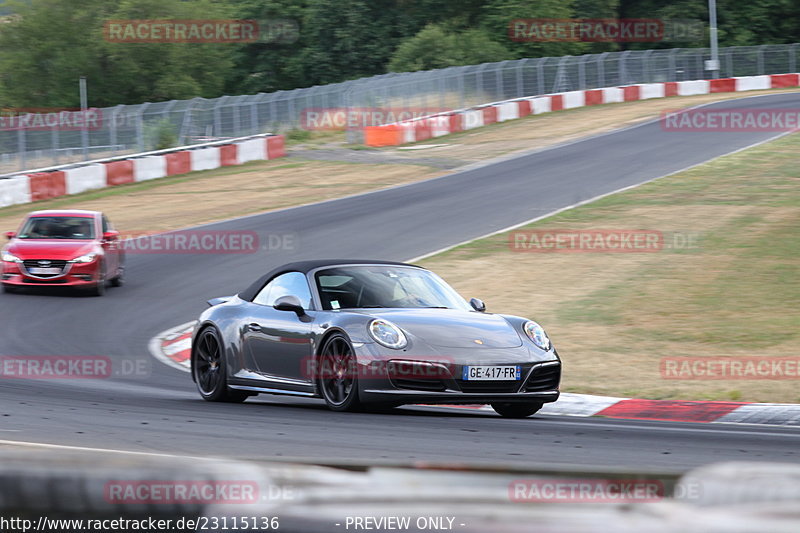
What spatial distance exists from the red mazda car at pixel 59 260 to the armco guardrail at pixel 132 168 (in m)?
9.95

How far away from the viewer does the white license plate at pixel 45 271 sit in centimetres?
1809

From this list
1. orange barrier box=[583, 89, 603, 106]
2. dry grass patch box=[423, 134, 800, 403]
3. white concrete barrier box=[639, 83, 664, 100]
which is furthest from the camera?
white concrete barrier box=[639, 83, 664, 100]

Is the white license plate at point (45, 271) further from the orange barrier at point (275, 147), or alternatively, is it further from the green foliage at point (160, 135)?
the orange barrier at point (275, 147)

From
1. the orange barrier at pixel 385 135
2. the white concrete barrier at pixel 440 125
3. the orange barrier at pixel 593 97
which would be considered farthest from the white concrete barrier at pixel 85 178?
the orange barrier at pixel 593 97

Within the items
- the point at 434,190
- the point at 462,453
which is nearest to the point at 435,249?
the point at 434,190

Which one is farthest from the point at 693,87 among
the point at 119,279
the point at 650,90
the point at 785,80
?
the point at 119,279

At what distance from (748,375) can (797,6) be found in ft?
195

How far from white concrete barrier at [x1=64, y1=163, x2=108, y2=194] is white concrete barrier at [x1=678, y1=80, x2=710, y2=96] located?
30.5 metres

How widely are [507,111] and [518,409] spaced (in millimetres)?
36702

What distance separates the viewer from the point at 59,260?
1806 cm

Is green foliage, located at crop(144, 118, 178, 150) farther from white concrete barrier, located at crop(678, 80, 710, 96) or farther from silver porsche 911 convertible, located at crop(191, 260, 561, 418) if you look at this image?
white concrete barrier, located at crop(678, 80, 710, 96)

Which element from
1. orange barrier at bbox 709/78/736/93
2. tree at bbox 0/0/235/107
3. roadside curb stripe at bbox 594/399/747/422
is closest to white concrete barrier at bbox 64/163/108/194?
roadside curb stripe at bbox 594/399/747/422

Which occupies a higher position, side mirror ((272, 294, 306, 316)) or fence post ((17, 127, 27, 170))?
fence post ((17, 127, 27, 170))

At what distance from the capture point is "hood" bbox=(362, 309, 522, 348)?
894 cm
